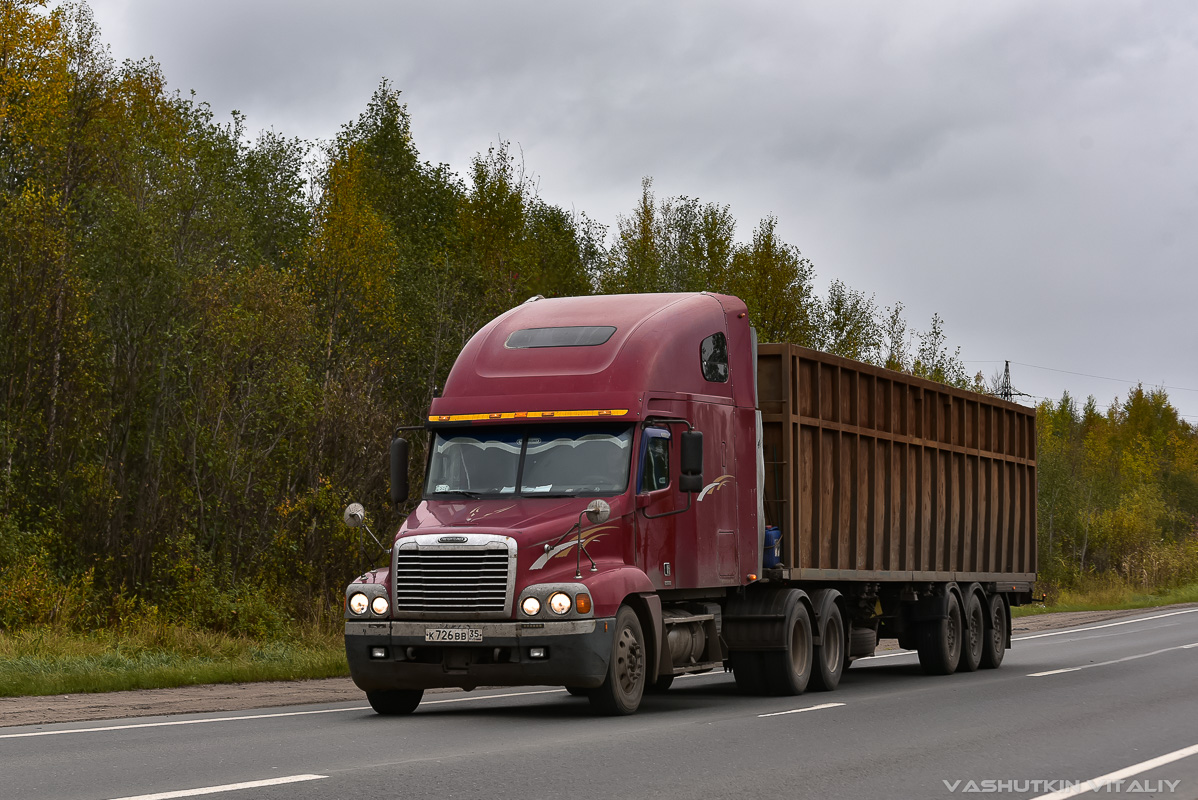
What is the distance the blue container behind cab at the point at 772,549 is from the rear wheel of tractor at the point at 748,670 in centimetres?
100

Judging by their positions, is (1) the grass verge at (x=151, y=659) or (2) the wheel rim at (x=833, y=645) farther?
(2) the wheel rim at (x=833, y=645)

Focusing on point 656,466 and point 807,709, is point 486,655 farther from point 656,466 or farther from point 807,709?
point 807,709

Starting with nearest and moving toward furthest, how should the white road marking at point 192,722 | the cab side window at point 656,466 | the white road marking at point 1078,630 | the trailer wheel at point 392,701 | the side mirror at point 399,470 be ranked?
the white road marking at point 192,722 < the trailer wheel at point 392,701 < the cab side window at point 656,466 < the side mirror at point 399,470 < the white road marking at point 1078,630

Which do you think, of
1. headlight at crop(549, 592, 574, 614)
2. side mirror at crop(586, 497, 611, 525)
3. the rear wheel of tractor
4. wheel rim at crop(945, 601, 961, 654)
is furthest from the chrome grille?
wheel rim at crop(945, 601, 961, 654)

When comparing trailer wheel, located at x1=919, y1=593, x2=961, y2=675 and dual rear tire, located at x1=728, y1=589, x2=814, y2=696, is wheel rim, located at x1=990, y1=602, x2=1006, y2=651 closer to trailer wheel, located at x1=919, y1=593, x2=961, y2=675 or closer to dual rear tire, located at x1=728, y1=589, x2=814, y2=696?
trailer wheel, located at x1=919, y1=593, x2=961, y2=675

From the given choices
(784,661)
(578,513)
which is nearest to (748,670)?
(784,661)

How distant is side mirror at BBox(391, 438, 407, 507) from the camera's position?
14.9m

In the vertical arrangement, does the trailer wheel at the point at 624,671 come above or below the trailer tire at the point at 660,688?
above

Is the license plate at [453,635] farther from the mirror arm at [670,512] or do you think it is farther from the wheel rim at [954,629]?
the wheel rim at [954,629]

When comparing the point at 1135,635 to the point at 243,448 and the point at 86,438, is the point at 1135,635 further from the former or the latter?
the point at 86,438

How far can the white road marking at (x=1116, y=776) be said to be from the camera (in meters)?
8.60

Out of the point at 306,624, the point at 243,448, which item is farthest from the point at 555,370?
the point at 243,448

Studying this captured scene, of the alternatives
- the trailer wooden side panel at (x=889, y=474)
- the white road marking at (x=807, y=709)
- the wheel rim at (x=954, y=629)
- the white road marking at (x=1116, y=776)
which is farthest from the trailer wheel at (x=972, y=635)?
the white road marking at (x=1116, y=776)

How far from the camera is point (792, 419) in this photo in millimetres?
16672
